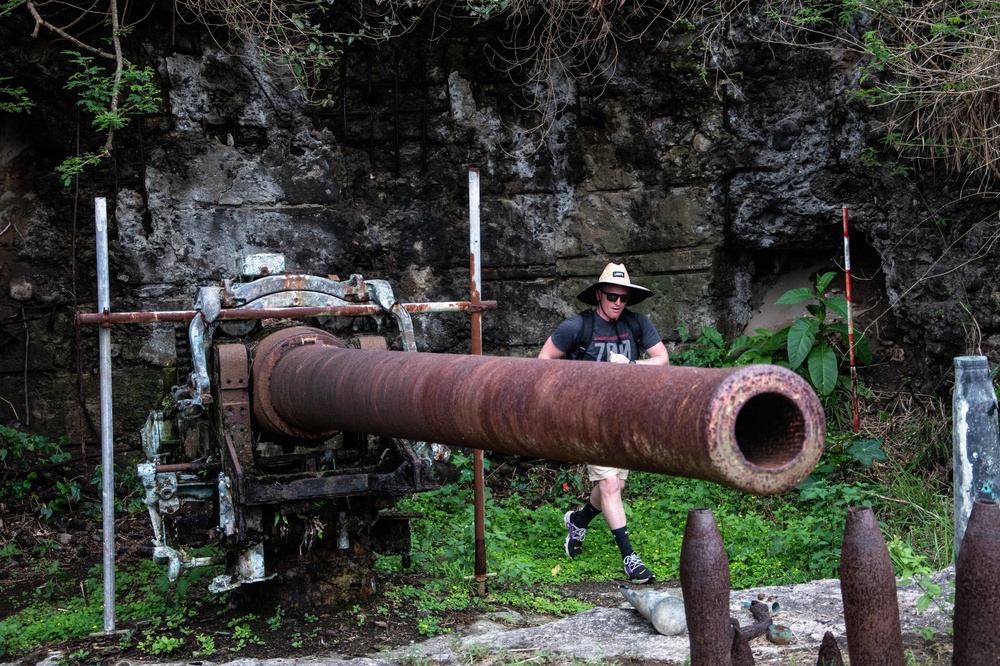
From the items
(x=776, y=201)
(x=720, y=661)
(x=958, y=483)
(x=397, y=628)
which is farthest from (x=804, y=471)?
(x=776, y=201)

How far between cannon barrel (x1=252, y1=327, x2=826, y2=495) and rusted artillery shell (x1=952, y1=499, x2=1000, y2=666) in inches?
39.5

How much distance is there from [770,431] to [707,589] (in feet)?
2.94

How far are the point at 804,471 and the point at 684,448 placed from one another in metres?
0.24

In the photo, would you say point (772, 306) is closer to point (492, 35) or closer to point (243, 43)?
point (492, 35)

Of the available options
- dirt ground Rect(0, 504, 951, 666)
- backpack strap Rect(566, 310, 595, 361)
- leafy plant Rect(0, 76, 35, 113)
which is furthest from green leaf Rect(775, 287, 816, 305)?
leafy plant Rect(0, 76, 35, 113)

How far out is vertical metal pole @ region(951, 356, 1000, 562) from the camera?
3.58 metres

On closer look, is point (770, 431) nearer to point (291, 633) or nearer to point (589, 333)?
point (291, 633)

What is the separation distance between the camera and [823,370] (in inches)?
268

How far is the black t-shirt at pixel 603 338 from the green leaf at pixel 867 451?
1835mm

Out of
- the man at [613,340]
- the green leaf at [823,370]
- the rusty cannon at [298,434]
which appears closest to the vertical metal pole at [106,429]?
the rusty cannon at [298,434]

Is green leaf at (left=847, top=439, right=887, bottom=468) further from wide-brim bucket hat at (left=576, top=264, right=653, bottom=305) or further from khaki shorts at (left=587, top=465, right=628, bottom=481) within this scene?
wide-brim bucket hat at (left=576, top=264, right=653, bottom=305)

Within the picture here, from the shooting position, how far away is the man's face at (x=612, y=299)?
5.20m

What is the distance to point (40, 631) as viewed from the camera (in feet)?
15.9

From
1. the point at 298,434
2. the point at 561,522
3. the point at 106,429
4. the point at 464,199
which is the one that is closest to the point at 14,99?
the point at 464,199
